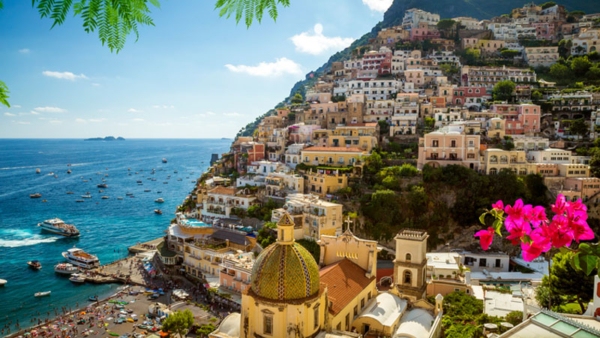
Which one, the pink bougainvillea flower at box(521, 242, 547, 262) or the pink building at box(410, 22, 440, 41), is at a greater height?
the pink building at box(410, 22, 440, 41)

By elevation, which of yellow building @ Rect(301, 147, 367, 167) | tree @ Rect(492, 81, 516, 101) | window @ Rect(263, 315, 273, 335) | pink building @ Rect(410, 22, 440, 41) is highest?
pink building @ Rect(410, 22, 440, 41)

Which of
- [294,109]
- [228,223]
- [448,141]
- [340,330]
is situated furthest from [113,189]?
[340,330]

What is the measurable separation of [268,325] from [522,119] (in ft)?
177

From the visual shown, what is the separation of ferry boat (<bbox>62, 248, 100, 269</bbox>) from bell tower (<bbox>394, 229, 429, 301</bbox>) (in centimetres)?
3776

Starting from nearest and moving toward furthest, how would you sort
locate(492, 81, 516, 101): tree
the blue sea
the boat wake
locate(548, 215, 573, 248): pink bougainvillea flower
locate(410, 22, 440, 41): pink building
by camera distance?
locate(548, 215, 573, 248): pink bougainvillea flower → the blue sea → the boat wake → locate(492, 81, 516, 101): tree → locate(410, 22, 440, 41): pink building

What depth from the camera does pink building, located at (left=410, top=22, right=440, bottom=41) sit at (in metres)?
89.9

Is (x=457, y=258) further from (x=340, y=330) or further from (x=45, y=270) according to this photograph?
(x=45, y=270)

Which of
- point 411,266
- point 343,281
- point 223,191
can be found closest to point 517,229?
point 343,281

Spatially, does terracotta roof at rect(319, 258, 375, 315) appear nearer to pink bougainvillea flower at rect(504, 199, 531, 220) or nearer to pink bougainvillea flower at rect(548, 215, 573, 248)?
pink bougainvillea flower at rect(504, 199, 531, 220)

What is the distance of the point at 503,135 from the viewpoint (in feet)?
176

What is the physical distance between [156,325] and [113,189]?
76.7m

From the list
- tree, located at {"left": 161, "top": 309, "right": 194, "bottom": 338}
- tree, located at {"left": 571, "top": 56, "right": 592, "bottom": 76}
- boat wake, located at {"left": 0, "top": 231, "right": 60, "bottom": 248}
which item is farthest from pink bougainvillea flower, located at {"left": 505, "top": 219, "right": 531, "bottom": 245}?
tree, located at {"left": 571, "top": 56, "right": 592, "bottom": 76}

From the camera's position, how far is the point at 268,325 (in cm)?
1783

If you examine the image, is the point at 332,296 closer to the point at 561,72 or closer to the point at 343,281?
the point at 343,281
